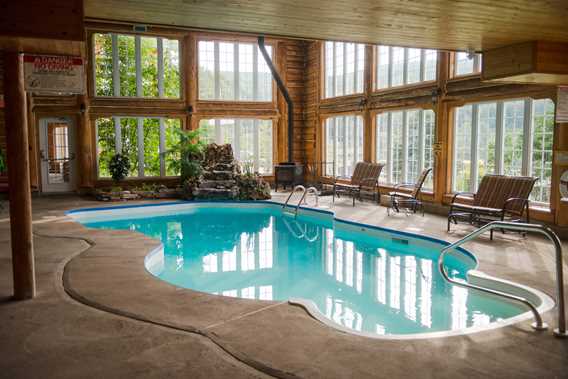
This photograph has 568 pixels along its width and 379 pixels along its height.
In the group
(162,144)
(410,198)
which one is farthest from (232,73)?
(410,198)

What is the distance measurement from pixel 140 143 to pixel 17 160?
1071 cm

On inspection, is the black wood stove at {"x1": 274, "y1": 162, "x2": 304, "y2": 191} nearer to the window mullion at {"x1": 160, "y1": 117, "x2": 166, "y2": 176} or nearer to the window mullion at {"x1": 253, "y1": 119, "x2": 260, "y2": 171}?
the window mullion at {"x1": 253, "y1": 119, "x2": 260, "y2": 171}

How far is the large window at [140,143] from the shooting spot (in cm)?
1461

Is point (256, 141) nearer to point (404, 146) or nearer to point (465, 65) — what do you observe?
point (404, 146)

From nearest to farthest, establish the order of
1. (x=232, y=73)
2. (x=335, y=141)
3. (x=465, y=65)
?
1. (x=465, y=65)
2. (x=335, y=141)
3. (x=232, y=73)

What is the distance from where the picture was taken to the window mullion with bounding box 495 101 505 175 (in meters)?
9.02

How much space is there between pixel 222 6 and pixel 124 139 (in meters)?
11.4

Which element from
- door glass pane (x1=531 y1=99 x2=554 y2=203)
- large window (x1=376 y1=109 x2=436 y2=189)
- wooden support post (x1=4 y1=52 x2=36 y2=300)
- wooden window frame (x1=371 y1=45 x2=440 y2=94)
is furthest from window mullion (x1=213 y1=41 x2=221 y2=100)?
wooden support post (x1=4 y1=52 x2=36 y2=300)

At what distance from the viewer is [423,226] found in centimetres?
892

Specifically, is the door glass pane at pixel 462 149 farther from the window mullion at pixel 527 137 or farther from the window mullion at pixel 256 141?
the window mullion at pixel 256 141

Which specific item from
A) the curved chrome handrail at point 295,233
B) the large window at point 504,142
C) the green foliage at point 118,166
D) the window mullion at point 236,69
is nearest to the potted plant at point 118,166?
the green foliage at point 118,166

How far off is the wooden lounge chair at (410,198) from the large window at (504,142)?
74cm

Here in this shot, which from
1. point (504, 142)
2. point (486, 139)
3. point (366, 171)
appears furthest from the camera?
point (366, 171)

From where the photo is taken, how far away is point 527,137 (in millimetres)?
8453
